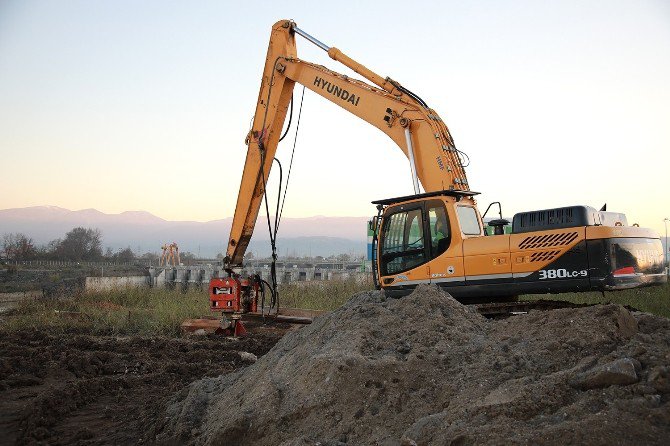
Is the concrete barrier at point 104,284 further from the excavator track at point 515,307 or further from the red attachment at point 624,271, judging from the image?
the red attachment at point 624,271

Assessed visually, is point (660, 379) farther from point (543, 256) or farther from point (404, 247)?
point (404, 247)

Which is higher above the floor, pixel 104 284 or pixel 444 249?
pixel 444 249

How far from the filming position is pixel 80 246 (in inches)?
1683

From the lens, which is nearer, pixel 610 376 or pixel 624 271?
pixel 610 376

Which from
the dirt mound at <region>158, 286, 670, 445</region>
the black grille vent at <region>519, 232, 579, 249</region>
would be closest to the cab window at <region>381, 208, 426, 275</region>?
the black grille vent at <region>519, 232, 579, 249</region>

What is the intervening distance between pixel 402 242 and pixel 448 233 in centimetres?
72

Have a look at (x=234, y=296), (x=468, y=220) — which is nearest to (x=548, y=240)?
(x=468, y=220)

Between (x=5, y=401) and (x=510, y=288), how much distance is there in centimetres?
609

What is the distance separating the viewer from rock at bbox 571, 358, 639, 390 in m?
3.89

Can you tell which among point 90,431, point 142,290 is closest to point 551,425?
point 90,431

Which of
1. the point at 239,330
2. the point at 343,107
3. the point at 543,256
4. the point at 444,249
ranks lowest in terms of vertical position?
the point at 239,330

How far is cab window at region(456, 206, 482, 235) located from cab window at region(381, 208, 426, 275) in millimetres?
519

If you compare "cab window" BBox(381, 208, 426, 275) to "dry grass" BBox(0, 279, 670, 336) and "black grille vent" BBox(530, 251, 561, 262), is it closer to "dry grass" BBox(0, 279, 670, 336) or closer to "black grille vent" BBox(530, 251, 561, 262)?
"black grille vent" BBox(530, 251, 561, 262)

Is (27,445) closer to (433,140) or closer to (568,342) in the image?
(568,342)
